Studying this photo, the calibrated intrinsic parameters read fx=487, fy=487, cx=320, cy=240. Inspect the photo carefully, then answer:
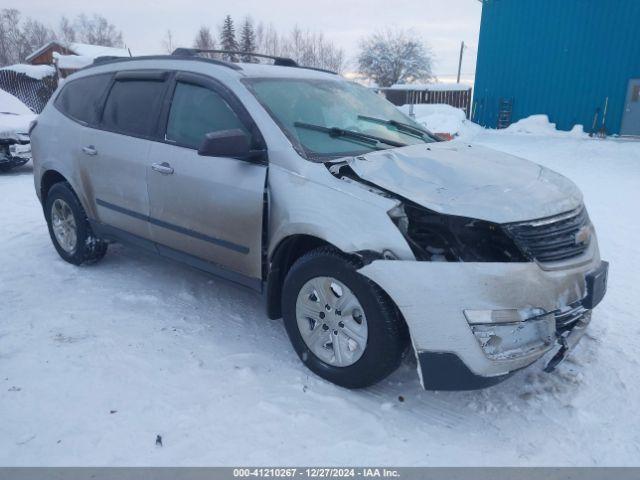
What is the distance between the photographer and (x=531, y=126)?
17.5 metres

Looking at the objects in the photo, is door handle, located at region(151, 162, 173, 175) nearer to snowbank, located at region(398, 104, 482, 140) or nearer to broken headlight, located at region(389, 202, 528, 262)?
broken headlight, located at region(389, 202, 528, 262)

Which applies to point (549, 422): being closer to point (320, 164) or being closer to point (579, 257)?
point (579, 257)

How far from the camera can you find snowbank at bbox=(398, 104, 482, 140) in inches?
579

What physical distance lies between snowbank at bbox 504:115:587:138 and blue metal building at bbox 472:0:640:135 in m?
0.31

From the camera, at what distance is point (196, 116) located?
134 inches

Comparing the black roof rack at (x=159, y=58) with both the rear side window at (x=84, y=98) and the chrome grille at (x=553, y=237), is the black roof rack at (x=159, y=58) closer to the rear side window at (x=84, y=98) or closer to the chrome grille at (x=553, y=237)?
the rear side window at (x=84, y=98)

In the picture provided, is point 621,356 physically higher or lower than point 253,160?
lower

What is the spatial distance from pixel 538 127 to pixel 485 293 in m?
17.2

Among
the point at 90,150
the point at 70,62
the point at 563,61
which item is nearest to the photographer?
the point at 90,150

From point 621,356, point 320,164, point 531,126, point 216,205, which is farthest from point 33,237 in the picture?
point 531,126

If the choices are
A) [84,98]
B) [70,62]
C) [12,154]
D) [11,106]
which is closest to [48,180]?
[84,98]

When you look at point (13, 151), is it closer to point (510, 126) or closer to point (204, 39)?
point (510, 126)

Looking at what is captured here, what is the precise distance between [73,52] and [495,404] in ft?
129

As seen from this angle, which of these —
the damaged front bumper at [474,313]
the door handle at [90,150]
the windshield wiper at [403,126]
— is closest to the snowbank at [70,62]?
the door handle at [90,150]
